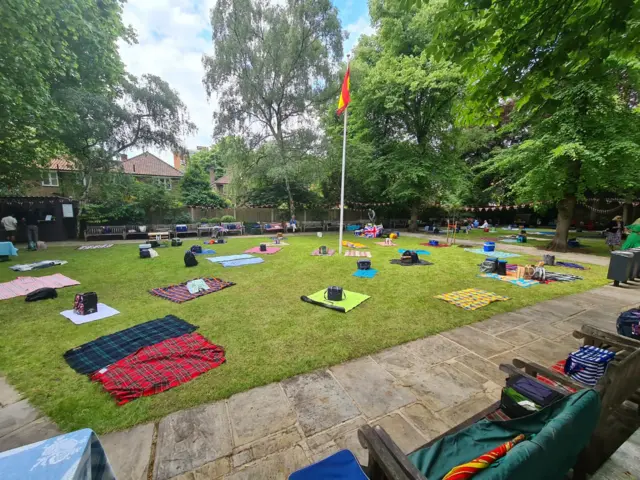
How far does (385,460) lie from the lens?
52.2 inches

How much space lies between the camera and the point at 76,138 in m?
11.6

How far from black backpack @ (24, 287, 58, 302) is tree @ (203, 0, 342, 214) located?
1143cm

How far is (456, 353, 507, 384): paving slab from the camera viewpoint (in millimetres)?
2974

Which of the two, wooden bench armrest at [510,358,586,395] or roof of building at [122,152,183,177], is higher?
roof of building at [122,152,183,177]

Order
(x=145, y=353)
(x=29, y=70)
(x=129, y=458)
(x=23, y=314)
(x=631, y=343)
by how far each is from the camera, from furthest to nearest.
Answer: (x=29, y=70), (x=23, y=314), (x=145, y=353), (x=631, y=343), (x=129, y=458)

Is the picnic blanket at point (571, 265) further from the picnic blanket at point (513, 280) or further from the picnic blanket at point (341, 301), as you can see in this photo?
the picnic blanket at point (341, 301)

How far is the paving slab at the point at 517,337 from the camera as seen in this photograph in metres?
3.74

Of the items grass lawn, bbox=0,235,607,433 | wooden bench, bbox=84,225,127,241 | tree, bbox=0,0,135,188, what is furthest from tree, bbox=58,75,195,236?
grass lawn, bbox=0,235,607,433

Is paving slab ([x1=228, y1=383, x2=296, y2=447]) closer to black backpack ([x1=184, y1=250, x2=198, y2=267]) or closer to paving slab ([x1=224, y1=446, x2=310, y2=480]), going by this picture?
paving slab ([x1=224, y1=446, x2=310, y2=480])

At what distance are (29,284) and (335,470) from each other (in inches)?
328

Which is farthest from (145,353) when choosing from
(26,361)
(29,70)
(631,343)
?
(29,70)

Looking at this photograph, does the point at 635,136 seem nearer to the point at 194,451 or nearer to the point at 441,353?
the point at 441,353

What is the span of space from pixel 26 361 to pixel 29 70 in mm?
7554

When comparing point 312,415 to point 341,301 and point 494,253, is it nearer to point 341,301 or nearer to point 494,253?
point 341,301
